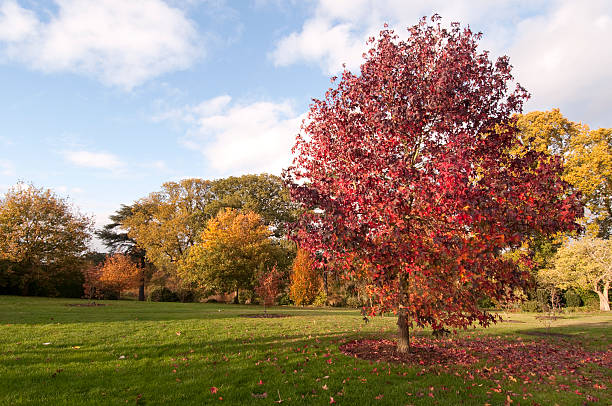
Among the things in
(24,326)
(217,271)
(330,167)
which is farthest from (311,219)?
(217,271)

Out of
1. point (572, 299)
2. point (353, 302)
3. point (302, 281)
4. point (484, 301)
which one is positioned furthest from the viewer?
point (353, 302)

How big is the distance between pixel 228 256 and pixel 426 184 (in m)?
29.2

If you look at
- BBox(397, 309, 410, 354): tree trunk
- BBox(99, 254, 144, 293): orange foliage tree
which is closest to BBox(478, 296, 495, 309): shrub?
BBox(397, 309, 410, 354): tree trunk

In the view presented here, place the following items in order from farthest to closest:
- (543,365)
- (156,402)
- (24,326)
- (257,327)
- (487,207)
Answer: (257,327), (24,326), (543,365), (487,207), (156,402)

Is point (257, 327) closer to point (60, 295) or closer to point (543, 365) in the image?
point (543, 365)

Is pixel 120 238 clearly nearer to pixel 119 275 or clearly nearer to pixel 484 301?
pixel 119 275

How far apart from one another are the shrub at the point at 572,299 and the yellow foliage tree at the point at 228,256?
27.3 meters

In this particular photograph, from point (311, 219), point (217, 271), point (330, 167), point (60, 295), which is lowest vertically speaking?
point (60, 295)

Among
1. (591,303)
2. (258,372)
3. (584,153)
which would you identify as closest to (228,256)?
(258,372)

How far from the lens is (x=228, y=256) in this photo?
33312 mm

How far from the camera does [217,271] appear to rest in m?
32.9

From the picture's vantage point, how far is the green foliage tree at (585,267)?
23.5 meters

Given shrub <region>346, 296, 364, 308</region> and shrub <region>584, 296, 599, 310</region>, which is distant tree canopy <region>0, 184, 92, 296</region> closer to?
shrub <region>346, 296, 364, 308</region>

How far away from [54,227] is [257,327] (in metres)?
30.7
